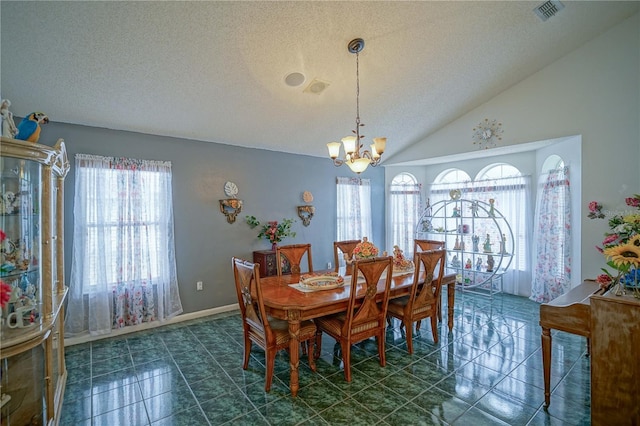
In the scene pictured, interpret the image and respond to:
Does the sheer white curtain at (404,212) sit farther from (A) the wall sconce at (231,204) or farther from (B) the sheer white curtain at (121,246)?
(B) the sheer white curtain at (121,246)

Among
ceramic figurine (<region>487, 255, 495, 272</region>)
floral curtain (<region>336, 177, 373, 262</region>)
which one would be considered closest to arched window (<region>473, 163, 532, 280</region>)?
ceramic figurine (<region>487, 255, 495, 272</region>)

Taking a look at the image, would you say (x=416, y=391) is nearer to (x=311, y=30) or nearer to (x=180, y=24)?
(x=311, y=30)

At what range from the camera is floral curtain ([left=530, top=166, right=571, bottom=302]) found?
4281 millimetres

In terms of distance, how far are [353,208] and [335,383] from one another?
3.69 meters

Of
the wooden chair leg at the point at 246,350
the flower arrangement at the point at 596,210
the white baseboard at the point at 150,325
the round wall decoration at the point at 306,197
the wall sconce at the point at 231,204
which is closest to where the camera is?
the wooden chair leg at the point at 246,350

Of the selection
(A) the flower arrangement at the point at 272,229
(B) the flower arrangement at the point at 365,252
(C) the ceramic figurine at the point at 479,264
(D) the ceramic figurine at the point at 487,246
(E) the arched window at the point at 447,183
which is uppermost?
(E) the arched window at the point at 447,183

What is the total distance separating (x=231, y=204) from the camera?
14.5ft

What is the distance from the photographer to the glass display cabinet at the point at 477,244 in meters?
5.01

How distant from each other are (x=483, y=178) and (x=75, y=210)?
6.19 meters

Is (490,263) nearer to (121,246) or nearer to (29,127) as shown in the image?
(121,246)

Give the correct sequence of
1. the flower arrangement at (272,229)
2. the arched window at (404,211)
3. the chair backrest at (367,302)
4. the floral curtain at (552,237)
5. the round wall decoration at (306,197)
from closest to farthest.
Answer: the chair backrest at (367,302) < the floral curtain at (552,237) < the flower arrangement at (272,229) < the round wall decoration at (306,197) < the arched window at (404,211)

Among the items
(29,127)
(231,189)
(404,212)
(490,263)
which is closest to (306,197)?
(231,189)

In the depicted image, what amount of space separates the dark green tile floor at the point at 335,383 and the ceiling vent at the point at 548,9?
136 inches

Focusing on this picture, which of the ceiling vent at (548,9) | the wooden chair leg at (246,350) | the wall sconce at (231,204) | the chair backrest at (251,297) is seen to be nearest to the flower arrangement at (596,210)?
the ceiling vent at (548,9)
